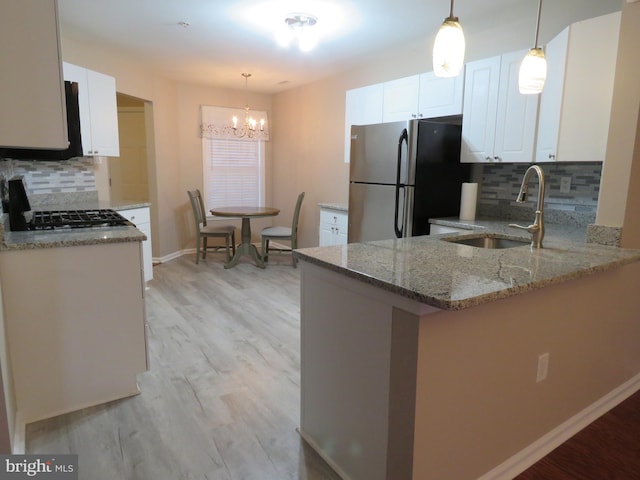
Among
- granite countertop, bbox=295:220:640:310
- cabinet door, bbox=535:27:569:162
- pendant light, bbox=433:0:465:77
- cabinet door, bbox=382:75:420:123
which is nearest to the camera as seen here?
granite countertop, bbox=295:220:640:310

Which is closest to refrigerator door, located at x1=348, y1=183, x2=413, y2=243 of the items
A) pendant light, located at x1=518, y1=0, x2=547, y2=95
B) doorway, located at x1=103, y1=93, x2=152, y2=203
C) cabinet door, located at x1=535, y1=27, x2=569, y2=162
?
cabinet door, located at x1=535, y1=27, x2=569, y2=162

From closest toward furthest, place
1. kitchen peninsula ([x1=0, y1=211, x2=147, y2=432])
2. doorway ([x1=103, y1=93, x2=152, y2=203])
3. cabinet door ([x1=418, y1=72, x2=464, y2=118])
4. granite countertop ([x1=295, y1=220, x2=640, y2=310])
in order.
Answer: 1. granite countertop ([x1=295, y1=220, x2=640, y2=310])
2. kitchen peninsula ([x1=0, y1=211, x2=147, y2=432])
3. cabinet door ([x1=418, y1=72, x2=464, y2=118])
4. doorway ([x1=103, y1=93, x2=152, y2=203])

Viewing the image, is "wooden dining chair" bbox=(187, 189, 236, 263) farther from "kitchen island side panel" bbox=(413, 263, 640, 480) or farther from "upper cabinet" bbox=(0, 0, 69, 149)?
"kitchen island side panel" bbox=(413, 263, 640, 480)

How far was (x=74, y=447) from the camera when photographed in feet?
5.96

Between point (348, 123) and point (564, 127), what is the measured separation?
214 cm

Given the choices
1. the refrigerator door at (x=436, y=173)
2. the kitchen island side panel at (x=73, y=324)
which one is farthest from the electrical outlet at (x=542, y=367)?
the kitchen island side panel at (x=73, y=324)

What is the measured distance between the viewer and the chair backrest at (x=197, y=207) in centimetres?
509

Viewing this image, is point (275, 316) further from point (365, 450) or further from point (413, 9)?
point (413, 9)

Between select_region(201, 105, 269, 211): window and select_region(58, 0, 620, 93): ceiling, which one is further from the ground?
select_region(58, 0, 620, 93): ceiling

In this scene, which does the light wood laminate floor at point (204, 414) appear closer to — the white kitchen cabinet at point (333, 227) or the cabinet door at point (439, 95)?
the white kitchen cabinet at point (333, 227)

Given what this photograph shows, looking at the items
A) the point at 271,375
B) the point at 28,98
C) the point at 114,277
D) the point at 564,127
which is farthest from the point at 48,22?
the point at 564,127

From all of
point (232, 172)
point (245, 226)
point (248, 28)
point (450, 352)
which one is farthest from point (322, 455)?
point (232, 172)

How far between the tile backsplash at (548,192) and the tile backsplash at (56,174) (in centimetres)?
364

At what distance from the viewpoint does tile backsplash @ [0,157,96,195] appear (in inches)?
138
